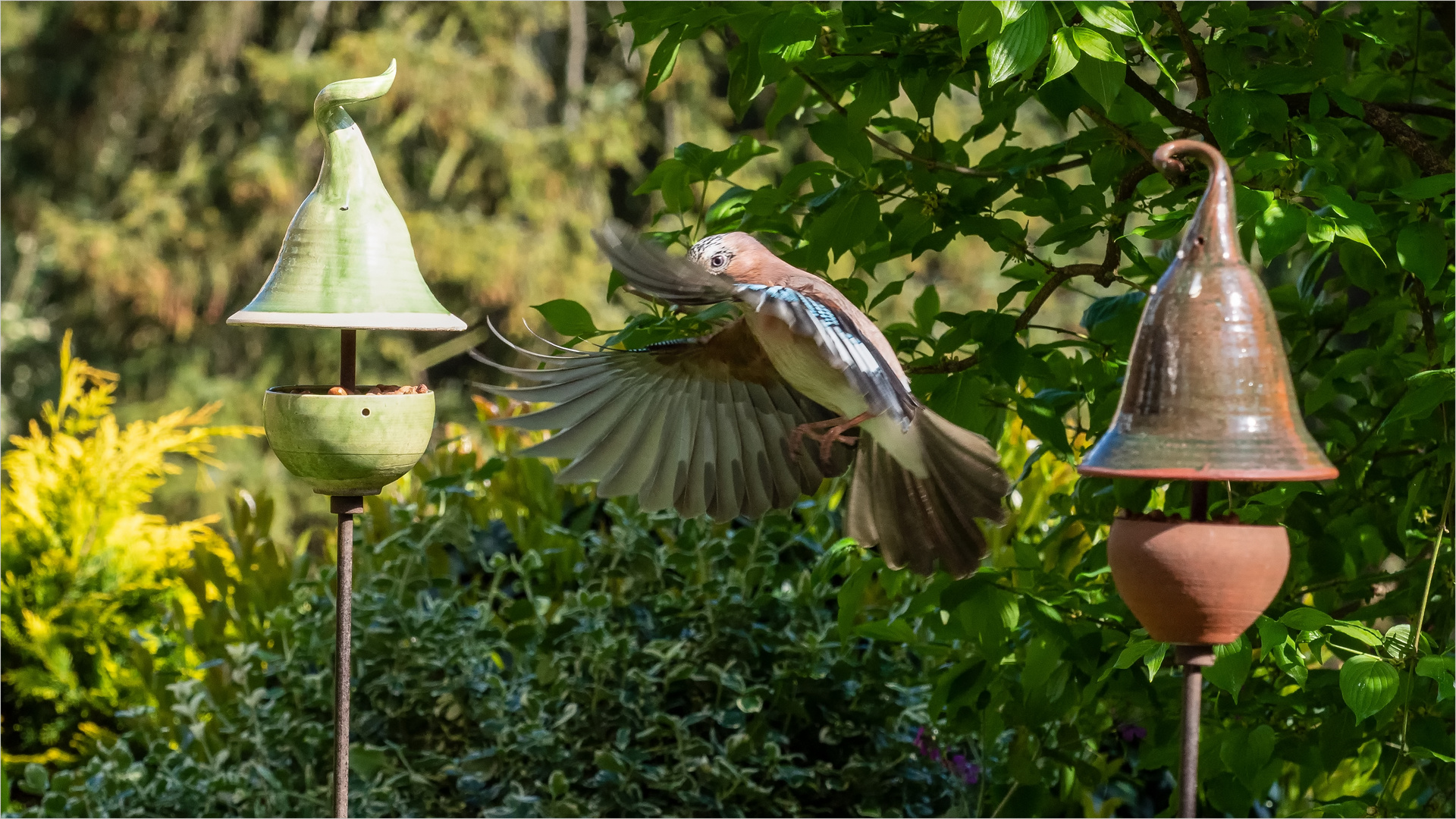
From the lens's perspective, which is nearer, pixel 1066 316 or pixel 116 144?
pixel 116 144

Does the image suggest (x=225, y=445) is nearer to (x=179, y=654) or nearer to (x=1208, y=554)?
(x=179, y=654)

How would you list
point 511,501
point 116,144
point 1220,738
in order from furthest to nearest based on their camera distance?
point 116,144 < point 511,501 < point 1220,738

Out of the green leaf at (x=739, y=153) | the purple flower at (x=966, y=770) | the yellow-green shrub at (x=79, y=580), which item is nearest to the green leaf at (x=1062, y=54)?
the green leaf at (x=739, y=153)

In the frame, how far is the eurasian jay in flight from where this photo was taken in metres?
1.09

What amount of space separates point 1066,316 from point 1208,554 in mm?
7099

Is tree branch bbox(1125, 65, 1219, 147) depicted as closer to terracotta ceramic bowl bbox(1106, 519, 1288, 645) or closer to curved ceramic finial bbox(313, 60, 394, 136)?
terracotta ceramic bowl bbox(1106, 519, 1288, 645)

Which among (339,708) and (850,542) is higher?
(850,542)

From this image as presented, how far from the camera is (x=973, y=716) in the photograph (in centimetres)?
188

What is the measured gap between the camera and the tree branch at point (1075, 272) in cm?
161

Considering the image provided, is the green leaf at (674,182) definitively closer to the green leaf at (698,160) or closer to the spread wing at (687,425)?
the green leaf at (698,160)

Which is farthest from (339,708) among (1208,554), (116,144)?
(116,144)

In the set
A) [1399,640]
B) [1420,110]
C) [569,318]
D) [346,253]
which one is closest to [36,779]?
[569,318]

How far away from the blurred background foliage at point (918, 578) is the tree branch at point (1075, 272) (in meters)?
0.01

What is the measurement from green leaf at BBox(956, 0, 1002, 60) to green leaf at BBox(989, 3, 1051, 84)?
20 mm
